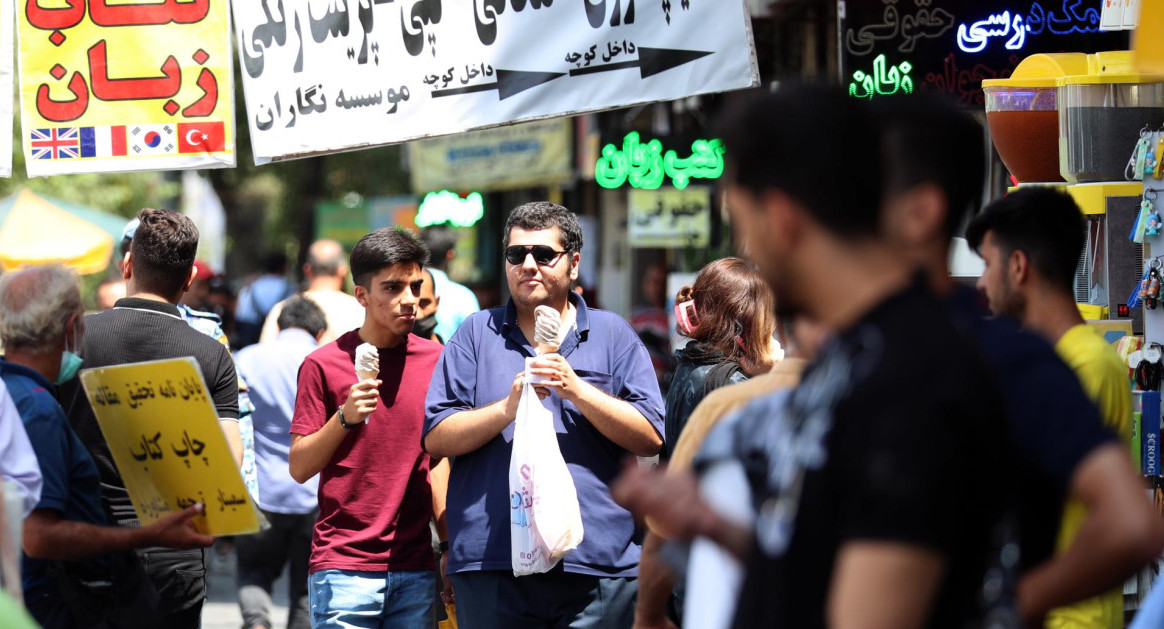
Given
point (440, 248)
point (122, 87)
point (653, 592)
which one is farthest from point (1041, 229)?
point (440, 248)

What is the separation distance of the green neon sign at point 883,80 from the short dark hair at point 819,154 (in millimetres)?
4773

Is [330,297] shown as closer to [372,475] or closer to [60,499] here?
[372,475]

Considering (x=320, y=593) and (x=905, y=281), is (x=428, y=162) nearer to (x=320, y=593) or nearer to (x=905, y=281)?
(x=320, y=593)

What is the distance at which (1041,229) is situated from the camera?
3.10 metres

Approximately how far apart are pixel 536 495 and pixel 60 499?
4.78 feet

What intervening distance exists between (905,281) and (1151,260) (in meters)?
3.14

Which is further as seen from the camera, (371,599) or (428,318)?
(428,318)

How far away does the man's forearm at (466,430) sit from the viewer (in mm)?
4324

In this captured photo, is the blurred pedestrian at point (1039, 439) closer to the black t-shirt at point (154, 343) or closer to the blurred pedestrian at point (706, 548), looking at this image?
the blurred pedestrian at point (706, 548)

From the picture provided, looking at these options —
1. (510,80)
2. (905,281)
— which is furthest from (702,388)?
(905,281)

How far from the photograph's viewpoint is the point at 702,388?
474 cm

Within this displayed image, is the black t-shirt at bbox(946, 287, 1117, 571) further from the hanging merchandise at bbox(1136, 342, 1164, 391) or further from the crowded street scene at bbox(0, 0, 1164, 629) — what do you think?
the hanging merchandise at bbox(1136, 342, 1164, 391)

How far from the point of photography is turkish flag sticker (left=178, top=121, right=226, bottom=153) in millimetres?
5219

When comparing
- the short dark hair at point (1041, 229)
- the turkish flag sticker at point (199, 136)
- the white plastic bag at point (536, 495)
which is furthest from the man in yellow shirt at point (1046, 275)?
the turkish flag sticker at point (199, 136)
